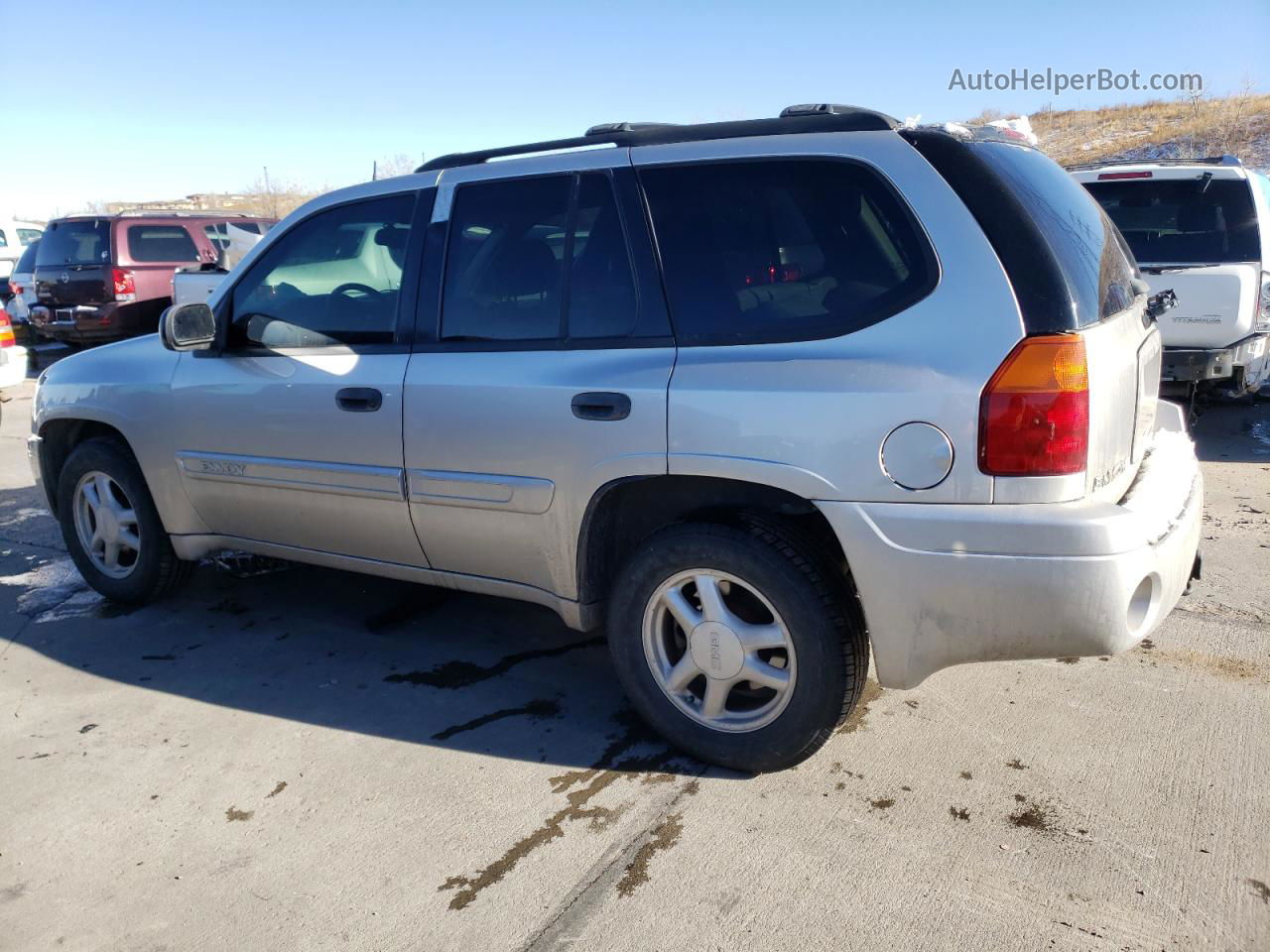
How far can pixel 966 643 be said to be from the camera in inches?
106

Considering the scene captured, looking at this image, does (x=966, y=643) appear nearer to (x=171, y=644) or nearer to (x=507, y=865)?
(x=507, y=865)

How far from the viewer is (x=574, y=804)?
9.78ft

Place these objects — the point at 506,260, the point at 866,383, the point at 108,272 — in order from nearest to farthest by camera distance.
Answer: the point at 866,383
the point at 506,260
the point at 108,272

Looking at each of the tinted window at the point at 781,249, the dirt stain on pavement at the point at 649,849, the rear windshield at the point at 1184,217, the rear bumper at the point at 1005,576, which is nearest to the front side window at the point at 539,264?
the tinted window at the point at 781,249

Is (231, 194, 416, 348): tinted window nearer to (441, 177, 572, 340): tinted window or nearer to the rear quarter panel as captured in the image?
(441, 177, 572, 340): tinted window

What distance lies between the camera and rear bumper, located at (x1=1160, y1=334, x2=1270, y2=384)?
6520mm

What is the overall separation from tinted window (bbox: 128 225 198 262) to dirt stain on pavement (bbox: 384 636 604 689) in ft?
38.4

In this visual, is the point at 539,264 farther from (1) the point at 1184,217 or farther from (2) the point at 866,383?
(1) the point at 1184,217

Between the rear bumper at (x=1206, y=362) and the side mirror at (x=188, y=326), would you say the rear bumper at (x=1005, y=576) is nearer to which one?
the side mirror at (x=188, y=326)

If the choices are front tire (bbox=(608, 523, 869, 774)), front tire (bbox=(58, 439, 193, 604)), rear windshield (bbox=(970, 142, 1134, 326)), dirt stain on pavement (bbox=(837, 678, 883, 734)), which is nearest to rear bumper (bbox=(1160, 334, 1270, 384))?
rear windshield (bbox=(970, 142, 1134, 326))

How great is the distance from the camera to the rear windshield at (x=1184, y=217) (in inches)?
275

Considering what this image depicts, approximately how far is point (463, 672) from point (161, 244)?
12090 mm

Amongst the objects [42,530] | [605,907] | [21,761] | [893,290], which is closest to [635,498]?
[893,290]

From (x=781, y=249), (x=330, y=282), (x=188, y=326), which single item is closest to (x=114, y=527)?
(x=188, y=326)
